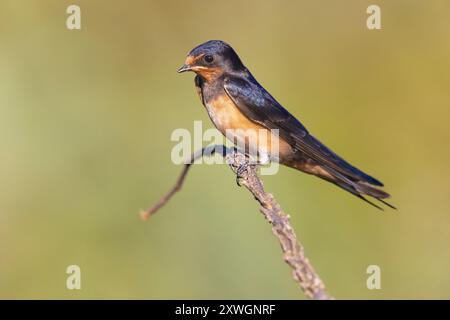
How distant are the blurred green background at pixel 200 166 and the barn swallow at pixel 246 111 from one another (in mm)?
417

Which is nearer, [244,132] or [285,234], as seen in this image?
[285,234]

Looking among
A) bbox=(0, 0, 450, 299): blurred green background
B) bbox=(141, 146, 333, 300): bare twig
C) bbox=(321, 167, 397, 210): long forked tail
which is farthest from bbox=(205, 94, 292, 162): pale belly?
bbox=(141, 146, 333, 300): bare twig

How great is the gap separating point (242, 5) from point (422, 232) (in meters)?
1.88

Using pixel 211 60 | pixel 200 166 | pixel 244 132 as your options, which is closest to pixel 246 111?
pixel 244 132

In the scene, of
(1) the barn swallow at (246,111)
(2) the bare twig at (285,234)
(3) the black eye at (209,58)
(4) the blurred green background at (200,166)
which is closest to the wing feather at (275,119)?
(1) the barn swallow at (246,111)

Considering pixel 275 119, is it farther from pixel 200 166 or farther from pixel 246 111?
pixel 200 166

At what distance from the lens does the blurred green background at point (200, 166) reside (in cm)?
342

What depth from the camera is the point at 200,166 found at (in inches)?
147

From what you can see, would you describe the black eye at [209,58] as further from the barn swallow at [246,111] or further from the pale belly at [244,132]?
the pale belly at [244,132]

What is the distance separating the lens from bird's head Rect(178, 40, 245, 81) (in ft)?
10.7

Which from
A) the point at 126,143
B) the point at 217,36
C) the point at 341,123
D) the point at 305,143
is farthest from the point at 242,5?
the point at 305,143

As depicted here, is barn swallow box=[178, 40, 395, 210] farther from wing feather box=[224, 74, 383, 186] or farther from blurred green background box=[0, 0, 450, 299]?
blurred green background box=[0, 0, 450, 299]

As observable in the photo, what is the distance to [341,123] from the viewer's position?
4.34 metres

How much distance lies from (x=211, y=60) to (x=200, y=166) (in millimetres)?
658
